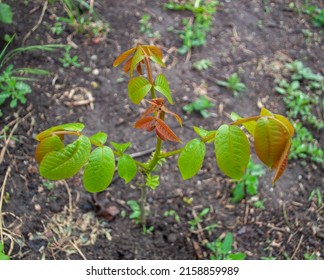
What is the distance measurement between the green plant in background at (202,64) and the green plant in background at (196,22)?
11 cm

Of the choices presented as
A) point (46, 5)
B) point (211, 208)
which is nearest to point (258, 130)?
point (211, 208)

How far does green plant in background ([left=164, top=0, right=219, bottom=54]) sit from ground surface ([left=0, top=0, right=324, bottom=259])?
0.04 meters

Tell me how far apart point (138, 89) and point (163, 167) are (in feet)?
2.72

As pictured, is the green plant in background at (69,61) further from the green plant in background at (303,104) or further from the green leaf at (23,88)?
the green plant in background at (303,104)

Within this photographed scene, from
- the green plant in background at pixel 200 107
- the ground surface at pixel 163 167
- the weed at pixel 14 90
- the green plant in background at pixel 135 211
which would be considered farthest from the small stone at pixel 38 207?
the green plant in background at pixel 200 107

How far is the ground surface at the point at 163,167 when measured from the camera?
Result: 172cm

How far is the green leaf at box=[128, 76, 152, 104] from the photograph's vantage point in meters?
1.14

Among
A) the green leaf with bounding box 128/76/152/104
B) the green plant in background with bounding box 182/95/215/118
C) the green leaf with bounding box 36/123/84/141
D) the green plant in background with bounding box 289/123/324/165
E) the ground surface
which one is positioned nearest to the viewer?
the green leaf with bounding box 36/123/84/141

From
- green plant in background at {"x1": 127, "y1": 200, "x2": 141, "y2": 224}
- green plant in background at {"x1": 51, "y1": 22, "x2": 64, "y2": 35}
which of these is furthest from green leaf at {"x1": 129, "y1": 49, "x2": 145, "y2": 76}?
green plant in background at {"x1": 51, "y1": 22, "x2": 64, "y2": 35}

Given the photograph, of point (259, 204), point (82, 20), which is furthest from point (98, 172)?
point (82, 20)

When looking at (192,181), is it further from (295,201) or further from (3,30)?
(3,30)

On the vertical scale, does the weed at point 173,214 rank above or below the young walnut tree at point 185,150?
below

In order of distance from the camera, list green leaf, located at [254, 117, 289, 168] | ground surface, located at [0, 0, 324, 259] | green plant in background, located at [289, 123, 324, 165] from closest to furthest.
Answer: green leaf, located at [254, 117, 289, 168] < ground surface, located at [0, 0, 324, 259] < green plant in background, located at [289, 123, 324, 165]

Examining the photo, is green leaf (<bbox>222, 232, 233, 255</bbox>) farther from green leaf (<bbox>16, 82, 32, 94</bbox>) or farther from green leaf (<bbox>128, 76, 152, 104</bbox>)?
green leaf (<bbox>16, 82, 32, 94</bbox>)
